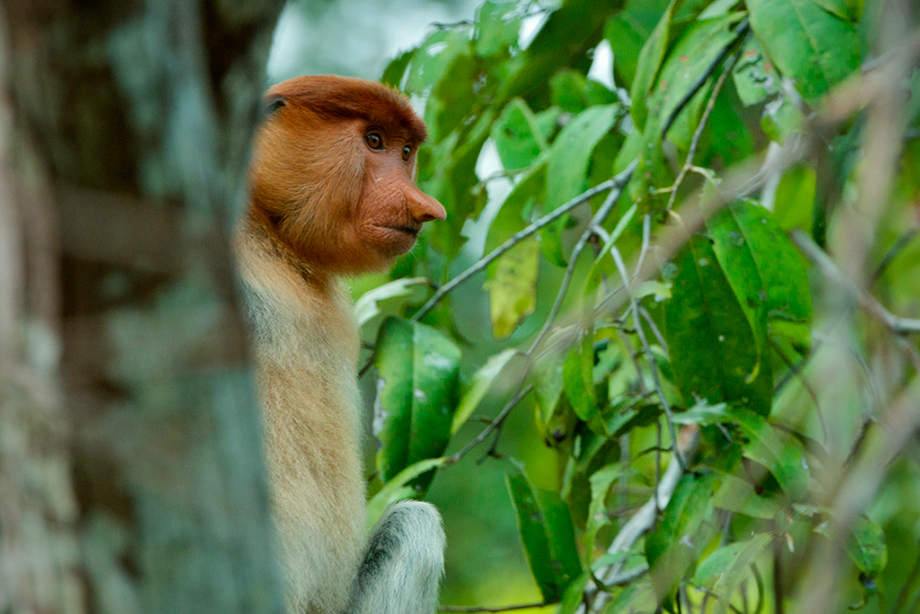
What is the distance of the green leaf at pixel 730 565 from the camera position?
2070mm

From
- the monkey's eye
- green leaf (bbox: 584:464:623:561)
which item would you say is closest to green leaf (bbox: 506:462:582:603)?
green leaf (bbox: 584:464:623:561)

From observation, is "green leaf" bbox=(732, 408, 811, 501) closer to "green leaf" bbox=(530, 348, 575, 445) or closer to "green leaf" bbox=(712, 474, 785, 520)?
"green leaf" bbox=(712, 474, 785, 520)

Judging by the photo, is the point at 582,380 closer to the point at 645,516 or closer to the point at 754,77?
the point at 645,516

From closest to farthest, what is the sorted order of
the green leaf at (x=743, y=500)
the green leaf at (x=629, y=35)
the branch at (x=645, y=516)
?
the green leaf at (x=743, y=500) → the branch at (x=645, y=516) → the green leaf at (x=629, y=35)

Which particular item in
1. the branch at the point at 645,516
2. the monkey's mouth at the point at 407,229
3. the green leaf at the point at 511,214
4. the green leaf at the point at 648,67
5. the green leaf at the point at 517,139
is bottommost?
the branch at the point at 645,516

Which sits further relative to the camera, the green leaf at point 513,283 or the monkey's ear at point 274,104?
the green leaf at point 513,283

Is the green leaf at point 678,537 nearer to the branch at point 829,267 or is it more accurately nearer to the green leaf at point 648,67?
the branch at point 829,267

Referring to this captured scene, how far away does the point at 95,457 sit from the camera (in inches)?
24.6

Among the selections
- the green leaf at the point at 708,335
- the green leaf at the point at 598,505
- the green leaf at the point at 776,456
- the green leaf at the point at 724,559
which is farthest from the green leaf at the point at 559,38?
the green leaf at the point at 724,559

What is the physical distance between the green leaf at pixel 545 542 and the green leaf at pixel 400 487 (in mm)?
265

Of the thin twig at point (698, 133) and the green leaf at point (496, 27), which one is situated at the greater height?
the green leaf at point (496, 27)

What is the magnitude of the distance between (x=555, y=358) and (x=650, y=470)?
953mm

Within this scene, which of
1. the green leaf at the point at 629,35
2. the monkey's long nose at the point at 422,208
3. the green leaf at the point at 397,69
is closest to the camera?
the monkey's long nose at the point at 422,208

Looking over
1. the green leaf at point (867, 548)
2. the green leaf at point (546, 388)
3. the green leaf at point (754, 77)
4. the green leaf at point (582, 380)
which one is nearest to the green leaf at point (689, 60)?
the green leaf at point (754, 77)
